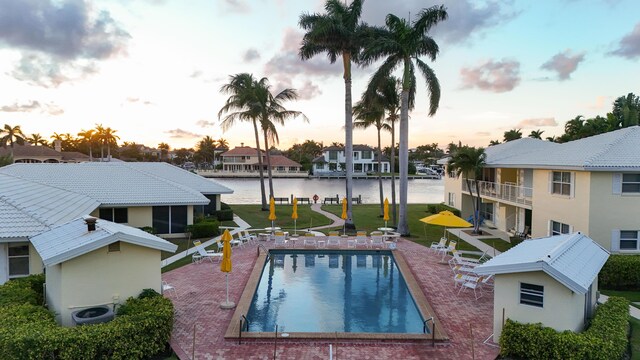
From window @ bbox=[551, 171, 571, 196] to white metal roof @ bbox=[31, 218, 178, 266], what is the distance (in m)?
20.0

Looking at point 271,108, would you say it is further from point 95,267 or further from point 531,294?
point 531,294

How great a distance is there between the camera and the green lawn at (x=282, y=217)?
116ft

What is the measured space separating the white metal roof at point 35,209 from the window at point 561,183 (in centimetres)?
2396

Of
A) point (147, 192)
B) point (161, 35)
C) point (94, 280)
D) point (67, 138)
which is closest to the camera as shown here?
point (94, 280)

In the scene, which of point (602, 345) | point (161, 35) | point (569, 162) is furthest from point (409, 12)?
point (602, 345)

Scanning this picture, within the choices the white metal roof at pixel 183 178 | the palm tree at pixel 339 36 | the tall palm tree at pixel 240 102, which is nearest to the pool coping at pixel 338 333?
the palm tree at pixel 339 36

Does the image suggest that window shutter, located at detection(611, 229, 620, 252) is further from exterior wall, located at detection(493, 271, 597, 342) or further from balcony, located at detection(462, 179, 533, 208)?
exterior wall, located at detection(493, 271, 597, 342)

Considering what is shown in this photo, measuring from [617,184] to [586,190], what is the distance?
134cm

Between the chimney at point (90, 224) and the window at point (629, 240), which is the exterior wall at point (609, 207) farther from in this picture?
the chimney at point (90, 224)

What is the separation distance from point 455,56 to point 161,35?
20254 mm

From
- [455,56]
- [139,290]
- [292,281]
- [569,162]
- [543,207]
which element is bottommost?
[292,281]

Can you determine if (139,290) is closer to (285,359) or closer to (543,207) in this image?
(285,359)

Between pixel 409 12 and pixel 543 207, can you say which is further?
pixel 409 12

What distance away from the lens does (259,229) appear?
3128 cm
